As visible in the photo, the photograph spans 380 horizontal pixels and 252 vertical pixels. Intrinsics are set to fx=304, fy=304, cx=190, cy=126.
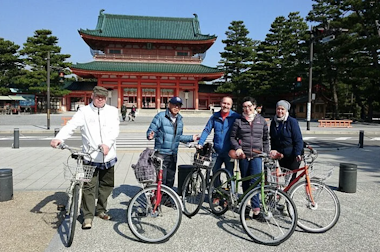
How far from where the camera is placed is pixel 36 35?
3556 cm

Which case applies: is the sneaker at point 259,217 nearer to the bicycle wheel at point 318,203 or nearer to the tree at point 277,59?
the bicycle wheel at point 318,203

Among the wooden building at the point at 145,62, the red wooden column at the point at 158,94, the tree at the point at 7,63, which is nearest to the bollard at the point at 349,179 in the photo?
the wooden building at the point at 145,62

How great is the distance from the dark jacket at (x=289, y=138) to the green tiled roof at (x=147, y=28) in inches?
1303

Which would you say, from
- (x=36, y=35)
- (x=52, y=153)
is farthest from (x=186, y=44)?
(x=52, y=153)

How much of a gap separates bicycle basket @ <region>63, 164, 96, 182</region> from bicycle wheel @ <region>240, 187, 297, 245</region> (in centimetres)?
194

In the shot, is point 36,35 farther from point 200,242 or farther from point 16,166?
point 200,242

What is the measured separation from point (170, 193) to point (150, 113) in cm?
3011

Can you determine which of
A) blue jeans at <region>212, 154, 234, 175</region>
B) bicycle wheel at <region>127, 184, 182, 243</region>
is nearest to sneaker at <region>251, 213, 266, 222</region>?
blue jeans at <region>212, 154, 234, 175</region>

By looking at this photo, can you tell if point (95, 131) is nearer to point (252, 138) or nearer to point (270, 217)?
point (252, 138)

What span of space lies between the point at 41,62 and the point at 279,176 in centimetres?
3597

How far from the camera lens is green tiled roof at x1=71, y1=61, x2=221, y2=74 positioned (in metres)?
33.8

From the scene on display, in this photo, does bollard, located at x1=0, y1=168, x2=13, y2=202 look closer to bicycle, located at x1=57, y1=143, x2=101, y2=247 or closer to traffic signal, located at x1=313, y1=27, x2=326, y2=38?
bicycle, located at x1=57, y1=143, x2=101, y2=247

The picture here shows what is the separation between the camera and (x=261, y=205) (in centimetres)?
409

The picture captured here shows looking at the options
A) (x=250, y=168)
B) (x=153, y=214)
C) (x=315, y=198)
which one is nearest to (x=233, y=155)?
(x=250, y=168)
